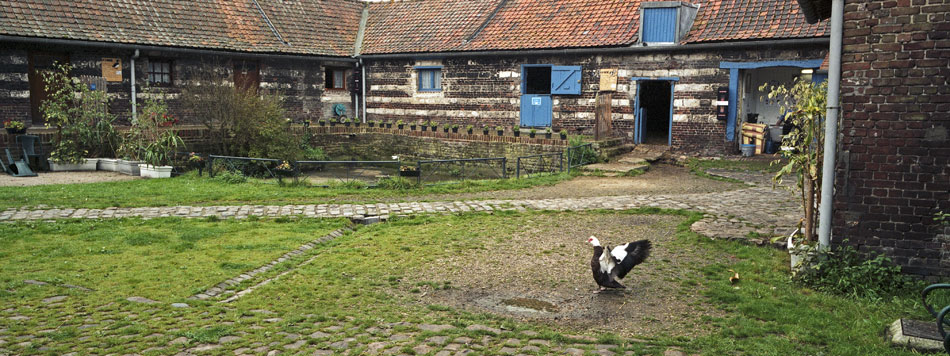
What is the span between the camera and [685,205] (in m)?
11.9

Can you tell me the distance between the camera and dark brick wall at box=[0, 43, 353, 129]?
18422 millimetres

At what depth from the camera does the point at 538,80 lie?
24.0 meters

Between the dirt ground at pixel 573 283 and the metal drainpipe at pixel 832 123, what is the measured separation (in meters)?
1.41

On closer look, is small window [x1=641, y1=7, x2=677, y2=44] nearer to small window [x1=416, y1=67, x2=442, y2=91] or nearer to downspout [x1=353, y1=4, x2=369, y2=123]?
small window [x1=416, y1=67, x2=442, y2=91]

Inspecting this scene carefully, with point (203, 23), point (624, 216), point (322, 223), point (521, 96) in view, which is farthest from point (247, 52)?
point (624, 216)

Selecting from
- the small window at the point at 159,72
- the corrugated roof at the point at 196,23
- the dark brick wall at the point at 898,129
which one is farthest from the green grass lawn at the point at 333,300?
the small window at the point at 159,72

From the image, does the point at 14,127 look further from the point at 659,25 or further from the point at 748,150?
the point at 748,150

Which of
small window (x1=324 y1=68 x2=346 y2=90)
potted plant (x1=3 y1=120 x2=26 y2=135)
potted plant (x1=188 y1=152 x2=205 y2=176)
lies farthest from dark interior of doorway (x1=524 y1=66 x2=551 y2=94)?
potted plant (x1=3 y1=120 x2=26 y2=135)

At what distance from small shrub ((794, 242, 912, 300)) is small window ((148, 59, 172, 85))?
62.9 feet

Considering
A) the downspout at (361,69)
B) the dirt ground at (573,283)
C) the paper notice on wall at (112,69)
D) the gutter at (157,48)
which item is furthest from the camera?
the downspout at (361,69)

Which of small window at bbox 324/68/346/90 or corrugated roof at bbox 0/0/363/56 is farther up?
corrugated roof at bbox 0/0/363/56

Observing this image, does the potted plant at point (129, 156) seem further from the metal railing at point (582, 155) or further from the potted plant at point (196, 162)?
the metal railing at point (582, 155)

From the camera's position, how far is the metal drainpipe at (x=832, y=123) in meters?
6.98

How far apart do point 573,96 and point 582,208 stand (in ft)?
31.9
